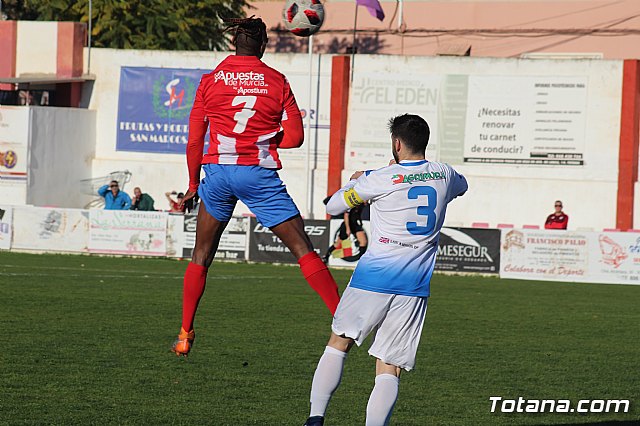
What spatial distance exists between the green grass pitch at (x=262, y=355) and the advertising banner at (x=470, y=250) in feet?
12.6

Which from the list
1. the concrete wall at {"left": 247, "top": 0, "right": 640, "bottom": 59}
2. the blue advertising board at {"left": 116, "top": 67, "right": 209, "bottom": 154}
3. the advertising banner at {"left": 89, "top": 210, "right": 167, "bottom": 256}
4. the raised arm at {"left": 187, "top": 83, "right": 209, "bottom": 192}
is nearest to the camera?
the raised arm at {"left": 187, "top": 83, "right": 209, "bottom": 192}

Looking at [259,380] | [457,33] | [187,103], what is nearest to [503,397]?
[259,380]

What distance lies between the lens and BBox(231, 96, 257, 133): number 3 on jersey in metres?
8.12

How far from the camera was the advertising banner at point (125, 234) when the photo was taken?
27.7 m

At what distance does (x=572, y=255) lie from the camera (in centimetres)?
2584

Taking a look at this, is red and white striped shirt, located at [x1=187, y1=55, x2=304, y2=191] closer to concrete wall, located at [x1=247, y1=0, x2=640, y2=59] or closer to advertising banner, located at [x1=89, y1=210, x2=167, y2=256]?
advertising banner, located at [x1=89, y1=210, x2=167, y2=256]

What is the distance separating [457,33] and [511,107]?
8340 millimetres

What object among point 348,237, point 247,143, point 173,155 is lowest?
point 348,237

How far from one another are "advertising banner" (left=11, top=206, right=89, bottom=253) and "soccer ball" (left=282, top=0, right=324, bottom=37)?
18789 mm

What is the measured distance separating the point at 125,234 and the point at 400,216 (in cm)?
2107

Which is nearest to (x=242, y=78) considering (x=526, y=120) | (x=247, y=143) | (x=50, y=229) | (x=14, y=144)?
(x=247, y=143)

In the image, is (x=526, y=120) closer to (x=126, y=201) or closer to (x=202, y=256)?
(x=126, y=201)

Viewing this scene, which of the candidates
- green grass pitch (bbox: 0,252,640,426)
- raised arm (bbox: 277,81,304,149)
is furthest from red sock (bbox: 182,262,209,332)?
raised arm (bbox: 277,81,304,149)

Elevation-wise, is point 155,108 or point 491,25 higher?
point 491,25
